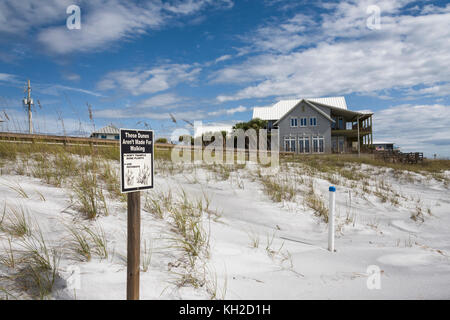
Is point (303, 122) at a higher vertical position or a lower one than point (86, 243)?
higher

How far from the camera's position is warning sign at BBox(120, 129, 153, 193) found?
7.20ft

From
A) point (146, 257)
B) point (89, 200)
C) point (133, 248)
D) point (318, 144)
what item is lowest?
point (146, 257)

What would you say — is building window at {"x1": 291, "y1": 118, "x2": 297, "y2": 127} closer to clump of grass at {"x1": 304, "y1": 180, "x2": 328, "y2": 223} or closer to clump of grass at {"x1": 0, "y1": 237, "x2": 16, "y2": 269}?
clump of grass at {"x1": 304, "y1": 180, "x2": 328, "y2": 223}

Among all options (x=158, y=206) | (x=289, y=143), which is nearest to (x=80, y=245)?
(x=158, y=206)

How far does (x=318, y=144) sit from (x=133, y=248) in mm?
38007

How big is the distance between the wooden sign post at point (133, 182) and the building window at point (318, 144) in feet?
122

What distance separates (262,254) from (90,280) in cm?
235

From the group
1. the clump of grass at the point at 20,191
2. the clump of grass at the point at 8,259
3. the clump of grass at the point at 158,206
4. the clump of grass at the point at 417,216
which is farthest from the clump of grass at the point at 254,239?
the clump of grass at the point at 417,216

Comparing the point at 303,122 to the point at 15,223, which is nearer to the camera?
the point at 15,223

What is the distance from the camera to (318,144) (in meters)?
37.4

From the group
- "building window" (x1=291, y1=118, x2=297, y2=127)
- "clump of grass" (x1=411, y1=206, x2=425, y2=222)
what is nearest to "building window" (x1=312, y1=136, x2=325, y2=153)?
"building window" (x1=291, y1=118, x2=297, y2=127)

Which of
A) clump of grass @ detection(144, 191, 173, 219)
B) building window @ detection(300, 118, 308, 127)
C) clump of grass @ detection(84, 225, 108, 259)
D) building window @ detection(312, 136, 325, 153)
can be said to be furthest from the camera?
building window @ detection(300, 118, 308, 127)

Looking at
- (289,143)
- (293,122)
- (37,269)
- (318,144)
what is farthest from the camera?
(293,122)

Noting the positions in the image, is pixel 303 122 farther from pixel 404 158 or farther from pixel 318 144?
pixel 404 158
